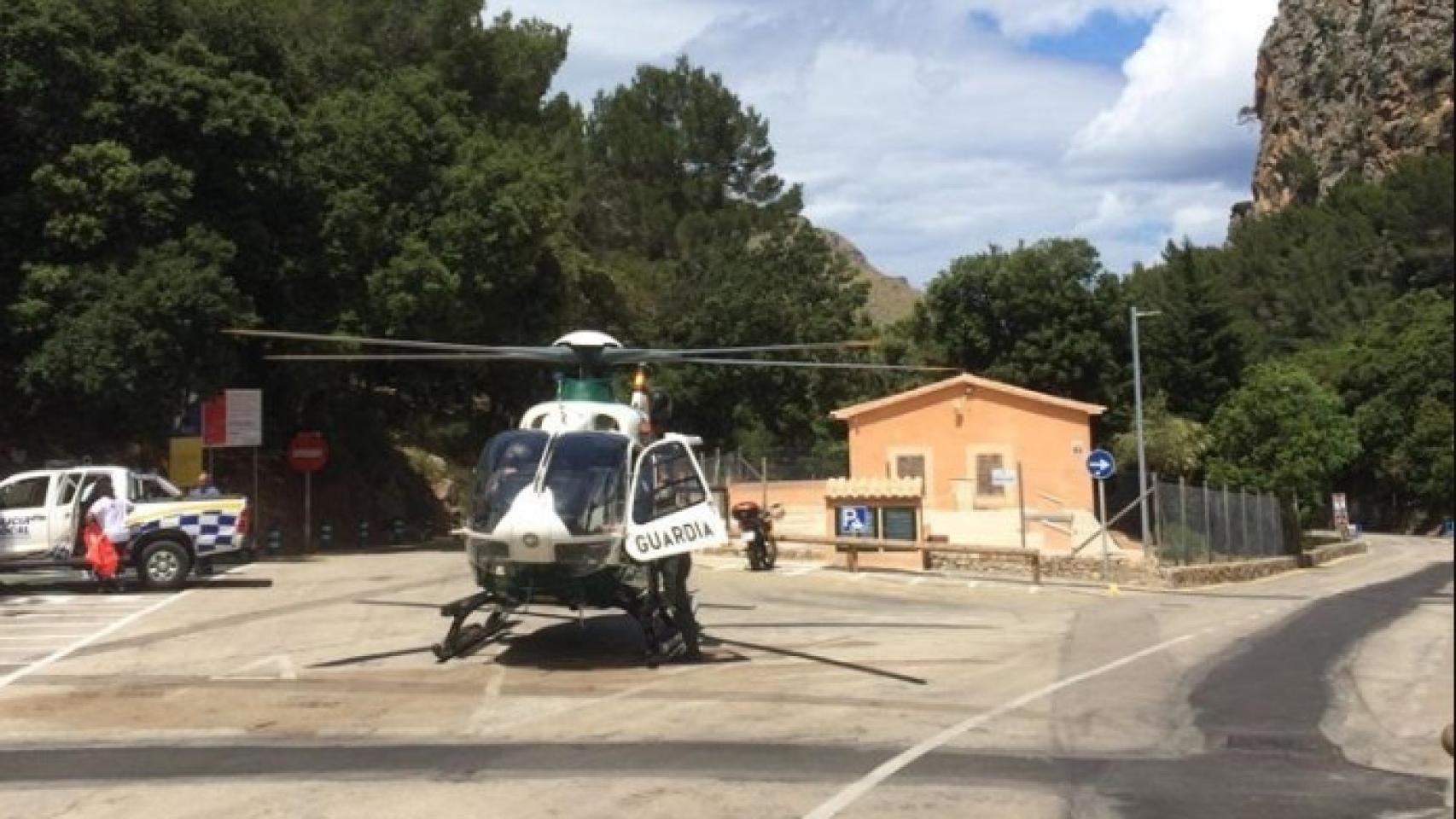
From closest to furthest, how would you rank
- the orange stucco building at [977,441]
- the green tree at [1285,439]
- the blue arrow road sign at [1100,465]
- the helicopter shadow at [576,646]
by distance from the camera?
the helicopter shadow at [576,646], the blue arrow road sign at [1100,465], the orange stucco building at [977,441], the green tree at [1285,439]

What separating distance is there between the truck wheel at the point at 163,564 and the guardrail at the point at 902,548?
12.5 meters

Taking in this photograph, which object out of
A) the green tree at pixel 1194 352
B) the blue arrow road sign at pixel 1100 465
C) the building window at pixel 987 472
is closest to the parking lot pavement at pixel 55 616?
the blue arrow road sign at pixel 1100 465

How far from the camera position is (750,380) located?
60031 mm

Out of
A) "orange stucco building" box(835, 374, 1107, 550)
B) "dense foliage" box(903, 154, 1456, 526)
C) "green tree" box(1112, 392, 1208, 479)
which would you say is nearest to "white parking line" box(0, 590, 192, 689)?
"dense foliage" box(903, 154, 1456, 526)

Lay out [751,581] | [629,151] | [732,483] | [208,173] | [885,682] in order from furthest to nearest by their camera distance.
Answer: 1. [629,151]
2. [732,483]
3. [208,173]
4. [751,581]
5. [885,682]

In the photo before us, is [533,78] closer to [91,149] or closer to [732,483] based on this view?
[732,483]

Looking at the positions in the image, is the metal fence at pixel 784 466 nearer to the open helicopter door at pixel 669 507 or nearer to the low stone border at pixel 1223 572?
the low stone border at pixel 1223 572

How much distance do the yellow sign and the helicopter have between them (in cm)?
1846

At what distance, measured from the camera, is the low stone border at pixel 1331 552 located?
44281 mm

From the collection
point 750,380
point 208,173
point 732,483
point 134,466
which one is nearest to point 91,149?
point 208,173

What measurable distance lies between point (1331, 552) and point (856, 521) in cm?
2459

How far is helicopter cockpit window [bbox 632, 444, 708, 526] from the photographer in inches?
609

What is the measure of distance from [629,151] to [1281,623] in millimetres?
50657

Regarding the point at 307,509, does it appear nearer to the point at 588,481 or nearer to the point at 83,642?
the point at 83,642
